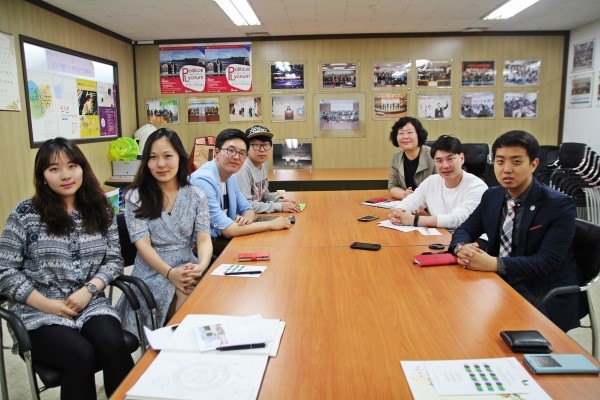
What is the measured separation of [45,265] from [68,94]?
3873mm

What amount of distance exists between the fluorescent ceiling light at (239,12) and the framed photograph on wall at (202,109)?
→ 1.44m

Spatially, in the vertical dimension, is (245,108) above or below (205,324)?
above

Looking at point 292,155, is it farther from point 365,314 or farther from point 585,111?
point 365,314

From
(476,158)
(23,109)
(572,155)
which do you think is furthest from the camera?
(476,158)

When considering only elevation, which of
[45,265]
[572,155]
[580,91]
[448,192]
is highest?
[580,91]

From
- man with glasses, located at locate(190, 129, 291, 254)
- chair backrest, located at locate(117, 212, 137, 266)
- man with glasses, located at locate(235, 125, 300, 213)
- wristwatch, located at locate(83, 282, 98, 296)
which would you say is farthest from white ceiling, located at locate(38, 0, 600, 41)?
wristwatch, located at locate(83, 282, 98, 296)

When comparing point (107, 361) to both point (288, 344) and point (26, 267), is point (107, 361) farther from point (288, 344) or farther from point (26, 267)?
point (288, 344)

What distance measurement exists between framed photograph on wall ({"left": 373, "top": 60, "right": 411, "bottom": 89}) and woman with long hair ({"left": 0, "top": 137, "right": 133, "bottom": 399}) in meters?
5.42

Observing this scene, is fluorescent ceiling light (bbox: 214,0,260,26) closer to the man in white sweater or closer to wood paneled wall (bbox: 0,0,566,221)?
wood paneled wall (bbox: 0,0,566,221)

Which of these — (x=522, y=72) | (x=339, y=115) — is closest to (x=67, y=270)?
(x=339, y=115)

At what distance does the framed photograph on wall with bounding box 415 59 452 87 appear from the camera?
6.64 m

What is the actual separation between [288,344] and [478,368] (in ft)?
1.73

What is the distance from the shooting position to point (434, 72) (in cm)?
666

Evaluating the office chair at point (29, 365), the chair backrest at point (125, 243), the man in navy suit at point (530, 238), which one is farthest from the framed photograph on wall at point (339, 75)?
the office chair at point (29, 365)
